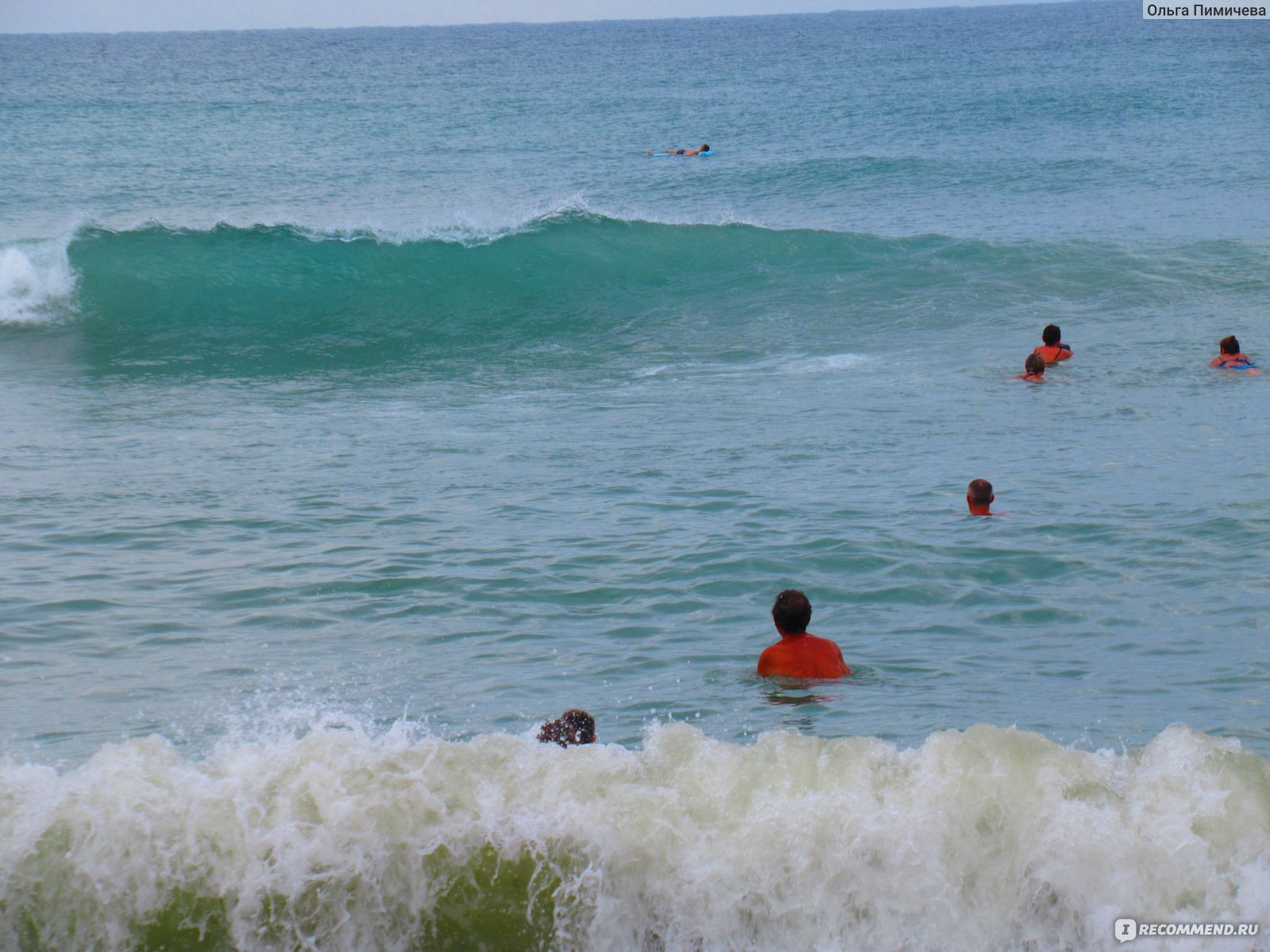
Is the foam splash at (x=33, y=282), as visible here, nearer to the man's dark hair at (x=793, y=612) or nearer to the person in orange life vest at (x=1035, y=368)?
the person in orange life vest at (x=1035, y=368)

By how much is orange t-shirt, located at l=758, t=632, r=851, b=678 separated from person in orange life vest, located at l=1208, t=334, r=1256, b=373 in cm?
992

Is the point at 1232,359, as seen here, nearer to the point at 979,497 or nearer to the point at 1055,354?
the point at 1055,354

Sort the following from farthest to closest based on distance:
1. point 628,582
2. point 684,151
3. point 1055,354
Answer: point 684,151
point 1055,354
point 628,582

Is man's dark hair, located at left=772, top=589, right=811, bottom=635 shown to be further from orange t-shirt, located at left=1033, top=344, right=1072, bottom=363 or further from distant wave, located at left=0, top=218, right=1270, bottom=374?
distant wave, located at left=0, top=218, right=1270, bottom=374

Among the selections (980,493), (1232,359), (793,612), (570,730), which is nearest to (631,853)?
(570,730)

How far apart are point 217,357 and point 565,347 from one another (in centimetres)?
515

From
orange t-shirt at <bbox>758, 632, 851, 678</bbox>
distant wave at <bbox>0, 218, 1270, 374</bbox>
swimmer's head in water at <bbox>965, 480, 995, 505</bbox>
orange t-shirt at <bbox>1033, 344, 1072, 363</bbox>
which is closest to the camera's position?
orange t-shirt at <bbox>758, 632, 851, 678</bbox>

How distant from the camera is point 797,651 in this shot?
690 centimetres

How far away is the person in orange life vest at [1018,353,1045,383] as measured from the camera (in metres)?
14.7

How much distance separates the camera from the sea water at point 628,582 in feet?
15.9

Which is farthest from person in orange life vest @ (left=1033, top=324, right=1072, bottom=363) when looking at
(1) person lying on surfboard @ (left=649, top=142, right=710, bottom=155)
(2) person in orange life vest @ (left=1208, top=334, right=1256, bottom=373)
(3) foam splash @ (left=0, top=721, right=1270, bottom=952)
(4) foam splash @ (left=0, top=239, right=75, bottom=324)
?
(1) person lying on surfboard @ (left=649, top=142, right=710, bottom=155)

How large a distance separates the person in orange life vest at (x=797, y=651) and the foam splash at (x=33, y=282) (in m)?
16.8

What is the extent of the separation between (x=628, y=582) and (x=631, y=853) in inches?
150

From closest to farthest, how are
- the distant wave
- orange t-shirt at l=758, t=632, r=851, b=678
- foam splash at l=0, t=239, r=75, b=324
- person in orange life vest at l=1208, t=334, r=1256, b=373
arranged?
orange t-shirt at l=758, t=632, r=851, b=678 < person in orange life vest at l=1208, t=334, r=1256, b=373 < the distant wave < foam splash at l=0, t=239, r=75, b=324
